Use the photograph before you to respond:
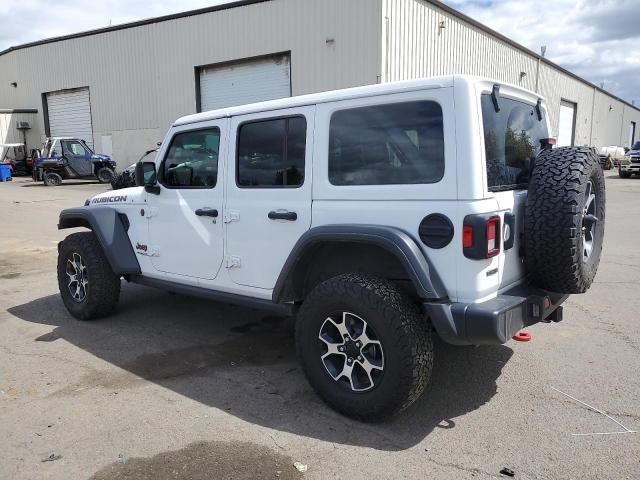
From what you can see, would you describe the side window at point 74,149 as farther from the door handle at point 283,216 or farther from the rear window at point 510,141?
the rear window at point 510,141

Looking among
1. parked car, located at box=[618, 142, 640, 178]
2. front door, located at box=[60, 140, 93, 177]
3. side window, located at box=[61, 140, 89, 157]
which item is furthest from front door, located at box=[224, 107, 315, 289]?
parked car, located at box=[618, 142, 640, 178]

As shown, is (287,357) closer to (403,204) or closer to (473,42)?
(403,204)

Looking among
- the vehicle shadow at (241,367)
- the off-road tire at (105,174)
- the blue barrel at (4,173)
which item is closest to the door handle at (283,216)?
the vehicle shadow at (241,367)

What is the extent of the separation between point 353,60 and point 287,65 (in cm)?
325

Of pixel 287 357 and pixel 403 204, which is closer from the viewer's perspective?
pixel 403 204

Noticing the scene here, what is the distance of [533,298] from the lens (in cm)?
317

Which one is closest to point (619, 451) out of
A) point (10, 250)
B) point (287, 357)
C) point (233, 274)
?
point (287, 357)

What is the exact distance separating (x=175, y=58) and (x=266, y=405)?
22.5m

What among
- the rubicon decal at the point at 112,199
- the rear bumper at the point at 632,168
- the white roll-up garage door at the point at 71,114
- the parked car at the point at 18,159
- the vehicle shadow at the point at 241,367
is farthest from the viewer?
the parked car at the point at 18,159

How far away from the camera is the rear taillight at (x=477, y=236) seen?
9.20 ft

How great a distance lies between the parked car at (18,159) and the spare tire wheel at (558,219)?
31.1m

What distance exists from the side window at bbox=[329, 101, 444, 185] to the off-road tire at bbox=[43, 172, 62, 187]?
22268mm

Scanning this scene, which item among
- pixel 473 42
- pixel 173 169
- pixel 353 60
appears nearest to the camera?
pixel 173 169

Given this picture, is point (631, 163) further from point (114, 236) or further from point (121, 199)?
point (114, 236)
